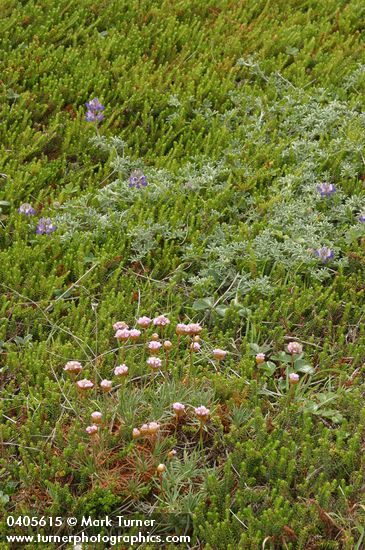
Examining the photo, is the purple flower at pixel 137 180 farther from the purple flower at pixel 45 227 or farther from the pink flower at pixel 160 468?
the pink flower at pixel 160 468

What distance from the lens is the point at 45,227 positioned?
470cm

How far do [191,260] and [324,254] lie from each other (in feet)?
2.58

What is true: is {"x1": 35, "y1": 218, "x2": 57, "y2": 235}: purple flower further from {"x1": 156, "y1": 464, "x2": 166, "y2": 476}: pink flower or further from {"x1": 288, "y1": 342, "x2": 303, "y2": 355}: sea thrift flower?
{"x1": 156, "y1": 464, "x2": 166, "y2": 476}: pink flower

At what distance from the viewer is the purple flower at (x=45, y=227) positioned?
15.4 feet

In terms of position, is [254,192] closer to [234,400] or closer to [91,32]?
[234,400]

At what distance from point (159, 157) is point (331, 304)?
1769mm

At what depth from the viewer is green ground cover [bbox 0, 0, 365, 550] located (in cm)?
333

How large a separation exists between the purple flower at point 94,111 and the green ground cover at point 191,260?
0.33 ft

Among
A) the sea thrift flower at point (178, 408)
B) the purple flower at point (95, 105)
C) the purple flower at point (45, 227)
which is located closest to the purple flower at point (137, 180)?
the purple flower at point (45, 227)

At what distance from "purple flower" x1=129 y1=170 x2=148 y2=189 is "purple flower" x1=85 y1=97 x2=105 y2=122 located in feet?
2.33

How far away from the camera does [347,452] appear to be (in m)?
3.39

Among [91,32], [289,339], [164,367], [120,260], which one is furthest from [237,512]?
[91,32]

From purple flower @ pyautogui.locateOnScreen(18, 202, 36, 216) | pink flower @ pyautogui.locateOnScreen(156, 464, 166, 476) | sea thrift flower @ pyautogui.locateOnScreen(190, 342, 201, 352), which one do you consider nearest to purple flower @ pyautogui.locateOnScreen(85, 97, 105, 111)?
purple flower @ pyautogui.locateOnScreen(18, 202, 36, 216)

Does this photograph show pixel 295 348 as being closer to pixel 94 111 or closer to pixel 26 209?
pixel 26 209
